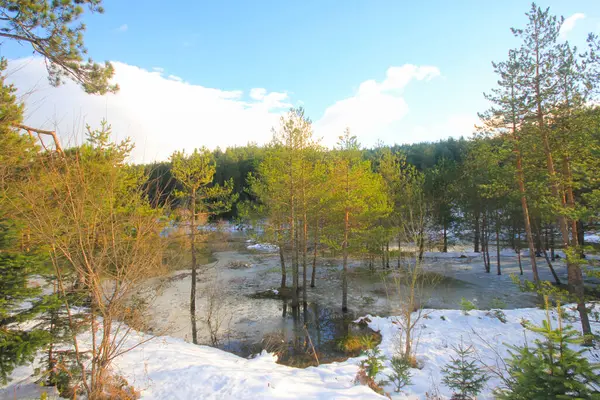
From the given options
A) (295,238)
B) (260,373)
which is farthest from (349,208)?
(260,373)

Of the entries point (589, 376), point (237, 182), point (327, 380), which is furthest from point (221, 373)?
point (237, 182)

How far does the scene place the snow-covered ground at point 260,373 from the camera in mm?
5363

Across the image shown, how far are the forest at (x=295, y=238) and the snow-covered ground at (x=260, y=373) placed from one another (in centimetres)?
18

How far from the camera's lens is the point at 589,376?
3104mm

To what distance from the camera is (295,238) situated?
606 inches

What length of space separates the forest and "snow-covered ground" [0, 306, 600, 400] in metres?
0.18

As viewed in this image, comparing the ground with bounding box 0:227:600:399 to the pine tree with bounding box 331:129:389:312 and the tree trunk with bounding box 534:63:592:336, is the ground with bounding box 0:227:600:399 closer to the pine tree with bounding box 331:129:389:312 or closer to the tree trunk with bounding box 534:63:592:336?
the tree trunk with bounding box 534:63:592:336

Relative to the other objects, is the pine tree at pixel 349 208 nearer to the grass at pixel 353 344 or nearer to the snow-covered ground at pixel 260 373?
the grass at pixel 353 344

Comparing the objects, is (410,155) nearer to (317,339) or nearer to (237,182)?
(237,182)

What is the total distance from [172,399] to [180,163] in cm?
1100

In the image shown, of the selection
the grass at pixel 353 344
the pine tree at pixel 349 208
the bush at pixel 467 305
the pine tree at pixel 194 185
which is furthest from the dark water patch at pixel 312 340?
the pine tree at pixel 194 185

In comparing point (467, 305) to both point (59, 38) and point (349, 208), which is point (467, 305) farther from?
point (59, 38)

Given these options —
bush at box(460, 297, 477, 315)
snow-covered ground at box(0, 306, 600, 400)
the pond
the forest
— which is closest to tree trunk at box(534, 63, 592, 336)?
the forest

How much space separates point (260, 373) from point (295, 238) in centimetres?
916
